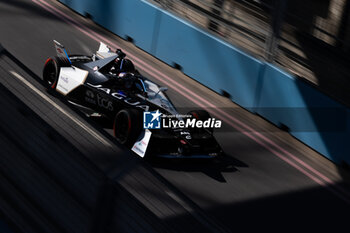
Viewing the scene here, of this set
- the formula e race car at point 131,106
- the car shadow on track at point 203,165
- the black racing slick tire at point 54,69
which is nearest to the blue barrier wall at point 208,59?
the formula e race car at point 131,106

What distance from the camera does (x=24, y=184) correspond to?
3857 millimetres

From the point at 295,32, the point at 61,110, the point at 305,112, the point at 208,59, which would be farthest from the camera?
the point at 208,59

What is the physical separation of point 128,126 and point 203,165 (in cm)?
135

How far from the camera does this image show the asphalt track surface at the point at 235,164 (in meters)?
8.25

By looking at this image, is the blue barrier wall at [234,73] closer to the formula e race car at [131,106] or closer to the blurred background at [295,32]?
the blurred background at [295,32]

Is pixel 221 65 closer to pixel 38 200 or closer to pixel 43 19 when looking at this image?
pixel 43 19

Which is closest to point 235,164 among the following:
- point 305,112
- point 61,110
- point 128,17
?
point 305,112

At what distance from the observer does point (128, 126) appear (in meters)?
8.59

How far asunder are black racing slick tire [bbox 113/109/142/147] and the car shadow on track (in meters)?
0.44

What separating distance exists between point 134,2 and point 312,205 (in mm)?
6290

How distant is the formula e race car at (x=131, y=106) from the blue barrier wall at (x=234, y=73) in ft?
3.86

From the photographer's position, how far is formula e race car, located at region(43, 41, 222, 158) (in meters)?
8.50

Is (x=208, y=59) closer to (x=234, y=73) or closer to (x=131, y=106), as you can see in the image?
(x=234, y=73)

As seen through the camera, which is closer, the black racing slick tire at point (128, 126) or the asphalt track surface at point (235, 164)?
the asphalt track surface at point (235, 164)
